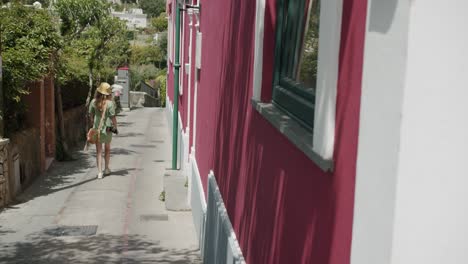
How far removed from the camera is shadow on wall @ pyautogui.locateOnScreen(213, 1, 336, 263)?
2652mm

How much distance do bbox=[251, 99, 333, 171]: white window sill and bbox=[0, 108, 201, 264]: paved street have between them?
13.3ft

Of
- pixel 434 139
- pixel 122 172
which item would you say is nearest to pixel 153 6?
pixel 122 172

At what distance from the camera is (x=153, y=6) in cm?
14312

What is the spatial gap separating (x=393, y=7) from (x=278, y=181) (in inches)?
69.2

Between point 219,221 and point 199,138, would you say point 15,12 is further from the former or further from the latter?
point 219,221

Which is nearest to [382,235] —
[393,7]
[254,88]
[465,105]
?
[465,105]

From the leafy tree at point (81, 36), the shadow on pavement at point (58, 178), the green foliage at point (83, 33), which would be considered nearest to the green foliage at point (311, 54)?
the shadow on pavement at point (58, 178)

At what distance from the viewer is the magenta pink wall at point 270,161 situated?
2.25 meters

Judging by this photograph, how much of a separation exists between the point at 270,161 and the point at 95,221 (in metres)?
6.06

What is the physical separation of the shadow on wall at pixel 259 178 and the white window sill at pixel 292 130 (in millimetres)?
56

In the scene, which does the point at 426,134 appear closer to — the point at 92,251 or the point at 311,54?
the point at 311,54

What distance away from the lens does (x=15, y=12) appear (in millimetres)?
12070

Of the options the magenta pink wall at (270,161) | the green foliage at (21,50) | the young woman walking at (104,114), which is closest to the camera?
the magenta pink wall at (270,161)

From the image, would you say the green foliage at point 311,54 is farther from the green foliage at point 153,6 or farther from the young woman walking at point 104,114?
the green foliage at point 153,6
